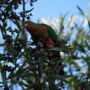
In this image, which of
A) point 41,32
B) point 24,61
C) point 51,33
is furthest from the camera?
point 51,33

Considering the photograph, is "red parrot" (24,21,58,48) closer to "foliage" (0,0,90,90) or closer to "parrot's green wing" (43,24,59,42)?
"parrot's green wing" (43,24,59,42)

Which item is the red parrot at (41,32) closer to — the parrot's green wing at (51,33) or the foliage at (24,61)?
the parrot's green wing at (51,33)

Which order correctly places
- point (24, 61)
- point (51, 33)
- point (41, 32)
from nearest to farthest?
point (24, 61) → point (41, 32) → point (51, 33)

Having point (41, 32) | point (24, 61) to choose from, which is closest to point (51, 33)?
point (41, 32)

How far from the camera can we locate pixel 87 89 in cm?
173

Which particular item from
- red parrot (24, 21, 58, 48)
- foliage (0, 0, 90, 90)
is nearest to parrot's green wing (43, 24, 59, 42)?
red parrot (24, 21, 58, 48)

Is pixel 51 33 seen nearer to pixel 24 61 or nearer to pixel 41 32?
pixel 41 32

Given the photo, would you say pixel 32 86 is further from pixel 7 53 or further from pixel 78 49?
pixel 78 49

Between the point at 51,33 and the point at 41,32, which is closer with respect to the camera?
the point at 41,32

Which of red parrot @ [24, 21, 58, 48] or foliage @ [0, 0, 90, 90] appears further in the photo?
red parrot @ [24, 21, 58, 48]

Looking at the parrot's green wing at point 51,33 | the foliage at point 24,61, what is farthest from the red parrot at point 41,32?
the foliage at point 24,61

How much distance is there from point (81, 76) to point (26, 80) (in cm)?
48

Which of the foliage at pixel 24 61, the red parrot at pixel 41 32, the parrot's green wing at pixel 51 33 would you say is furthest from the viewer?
the parrot's green wing at pixel 51 33

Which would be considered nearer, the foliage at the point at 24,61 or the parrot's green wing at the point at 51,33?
the foliage at the point at 24,61
